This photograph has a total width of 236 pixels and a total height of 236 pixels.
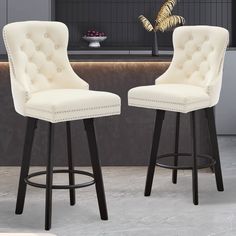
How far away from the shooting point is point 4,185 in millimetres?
5074

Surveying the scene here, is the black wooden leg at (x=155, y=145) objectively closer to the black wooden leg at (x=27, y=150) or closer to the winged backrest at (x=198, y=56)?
the winged backrest at (x=198, y=56)

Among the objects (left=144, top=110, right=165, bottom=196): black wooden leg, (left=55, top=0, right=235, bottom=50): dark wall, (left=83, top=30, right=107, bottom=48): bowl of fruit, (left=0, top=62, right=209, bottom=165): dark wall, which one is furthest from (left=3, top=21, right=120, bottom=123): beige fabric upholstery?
(left=55, top=0, right=235, bottom=50): dark wall

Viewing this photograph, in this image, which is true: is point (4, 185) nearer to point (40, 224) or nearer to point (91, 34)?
point (40, 224)

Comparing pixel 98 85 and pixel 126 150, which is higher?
pixel 98 85

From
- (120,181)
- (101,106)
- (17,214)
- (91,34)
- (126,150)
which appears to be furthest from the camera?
(91,34)

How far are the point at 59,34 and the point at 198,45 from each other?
970mm

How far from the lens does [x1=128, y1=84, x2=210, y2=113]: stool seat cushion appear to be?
4379 mm

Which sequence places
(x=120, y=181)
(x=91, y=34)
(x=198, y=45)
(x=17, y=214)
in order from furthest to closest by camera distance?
1. (x=91, y=34)
2. (x=120, y=181)
3. (x=198, y=45)
4. (x=17, y=214)

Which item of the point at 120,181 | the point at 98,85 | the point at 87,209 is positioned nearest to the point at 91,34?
the point at 98,85

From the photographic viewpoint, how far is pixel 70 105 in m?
3.97

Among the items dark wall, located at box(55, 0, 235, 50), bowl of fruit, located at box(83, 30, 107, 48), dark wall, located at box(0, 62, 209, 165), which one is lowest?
dark wall, located at box(0, 62, 209, 165)

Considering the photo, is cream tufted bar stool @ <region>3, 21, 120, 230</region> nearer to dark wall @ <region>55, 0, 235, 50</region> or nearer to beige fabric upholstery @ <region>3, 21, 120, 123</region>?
beige fabric upholstery @ <region>3, 21, 120, 123</region>

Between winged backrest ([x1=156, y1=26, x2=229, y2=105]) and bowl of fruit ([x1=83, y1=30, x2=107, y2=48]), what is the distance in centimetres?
316

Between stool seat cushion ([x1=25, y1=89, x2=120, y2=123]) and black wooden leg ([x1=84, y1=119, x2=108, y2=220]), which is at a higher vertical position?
stool seat cushion ([x1=25, y1=89, x2=120, y2=123])
